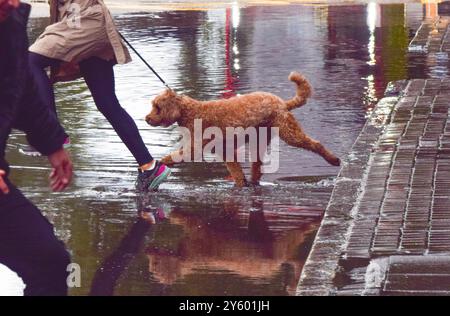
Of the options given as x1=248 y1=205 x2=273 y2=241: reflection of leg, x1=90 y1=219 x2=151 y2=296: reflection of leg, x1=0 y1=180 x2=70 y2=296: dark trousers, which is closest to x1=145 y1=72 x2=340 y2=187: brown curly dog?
x1=248 y1=205 x2=273 y2=241: reflection of leg

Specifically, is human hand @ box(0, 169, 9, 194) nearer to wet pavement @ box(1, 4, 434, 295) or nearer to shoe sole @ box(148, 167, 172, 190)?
wet pavement @ box(1, 4, 434, 295)

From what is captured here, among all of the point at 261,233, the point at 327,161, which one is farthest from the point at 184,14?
the point at 261,233

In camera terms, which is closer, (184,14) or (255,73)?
(255,73)

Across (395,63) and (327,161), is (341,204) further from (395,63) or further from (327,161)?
(395,63)

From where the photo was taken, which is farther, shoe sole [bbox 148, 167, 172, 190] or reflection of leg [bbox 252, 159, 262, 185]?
reflection of leg [bbox 252, 159, 262, 185]

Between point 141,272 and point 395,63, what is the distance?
8.69m

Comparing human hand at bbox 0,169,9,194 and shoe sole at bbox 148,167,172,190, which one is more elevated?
human hand at bbox 0,169,9,194

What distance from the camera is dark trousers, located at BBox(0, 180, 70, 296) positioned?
5008 millimetres

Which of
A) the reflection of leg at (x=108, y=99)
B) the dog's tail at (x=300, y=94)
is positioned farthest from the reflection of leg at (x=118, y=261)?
the dog's tail at (x=300, y=94)

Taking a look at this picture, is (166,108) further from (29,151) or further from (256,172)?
(29,151)

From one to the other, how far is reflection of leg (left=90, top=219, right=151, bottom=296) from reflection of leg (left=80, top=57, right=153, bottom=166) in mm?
1082

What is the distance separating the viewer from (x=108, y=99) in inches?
354

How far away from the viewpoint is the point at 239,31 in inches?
757
